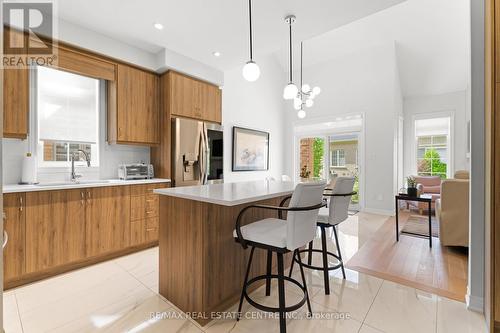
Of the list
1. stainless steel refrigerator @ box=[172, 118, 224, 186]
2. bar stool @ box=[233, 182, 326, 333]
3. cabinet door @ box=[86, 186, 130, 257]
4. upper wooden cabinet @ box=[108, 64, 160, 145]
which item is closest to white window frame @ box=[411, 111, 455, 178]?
stainless steel refrigerator @ box=[172, 118, 224, 186]

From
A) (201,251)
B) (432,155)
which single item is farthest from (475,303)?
(432,155)

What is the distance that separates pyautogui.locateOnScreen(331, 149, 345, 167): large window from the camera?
19.5ft

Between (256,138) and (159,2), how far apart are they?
3.69 metres

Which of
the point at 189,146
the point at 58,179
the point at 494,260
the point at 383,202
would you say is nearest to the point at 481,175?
the point at 494,260

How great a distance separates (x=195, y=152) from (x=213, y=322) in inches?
96.2

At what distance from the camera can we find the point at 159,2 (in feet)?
7.89

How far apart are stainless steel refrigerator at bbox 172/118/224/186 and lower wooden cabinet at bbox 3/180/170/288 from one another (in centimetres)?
52

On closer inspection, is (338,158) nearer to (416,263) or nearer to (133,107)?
(416,263)

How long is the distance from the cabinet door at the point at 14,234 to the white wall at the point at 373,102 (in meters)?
5.84

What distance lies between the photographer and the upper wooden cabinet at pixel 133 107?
3.11 metres

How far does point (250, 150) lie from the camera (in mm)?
5602

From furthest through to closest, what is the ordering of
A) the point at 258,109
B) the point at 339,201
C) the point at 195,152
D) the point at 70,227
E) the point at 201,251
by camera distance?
the point at 258,109
the point at 195,152
the point at 70,227
the point at 339,201
the point at 201,251

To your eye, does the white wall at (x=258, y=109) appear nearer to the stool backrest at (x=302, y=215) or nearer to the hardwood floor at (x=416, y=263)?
the hardwood floor at (x=416, y=263)

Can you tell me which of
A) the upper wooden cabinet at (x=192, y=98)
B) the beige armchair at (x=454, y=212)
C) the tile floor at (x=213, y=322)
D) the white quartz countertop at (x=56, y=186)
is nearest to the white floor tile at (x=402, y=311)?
the tile floor at (x=213, y=322)
